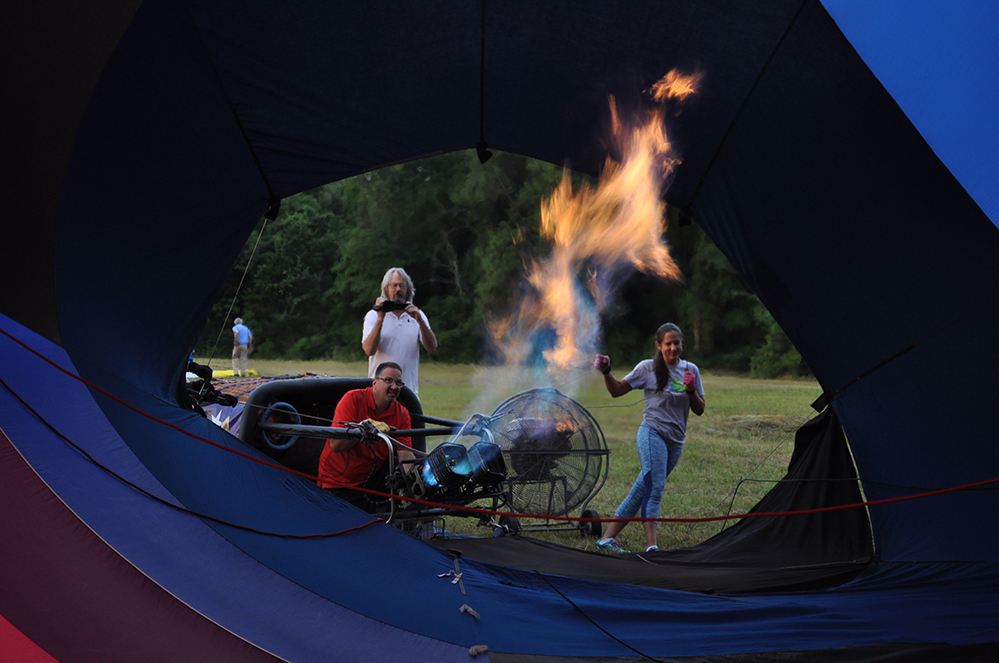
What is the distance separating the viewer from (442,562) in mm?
2719

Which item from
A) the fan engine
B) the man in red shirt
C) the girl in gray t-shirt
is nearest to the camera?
the man in red shirt

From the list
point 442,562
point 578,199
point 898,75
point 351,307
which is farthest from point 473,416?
point 351,307

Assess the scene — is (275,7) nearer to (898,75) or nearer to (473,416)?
(473,416)

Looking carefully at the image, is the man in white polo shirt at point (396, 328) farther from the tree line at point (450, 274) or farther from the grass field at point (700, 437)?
the tree line at point (450, 274)

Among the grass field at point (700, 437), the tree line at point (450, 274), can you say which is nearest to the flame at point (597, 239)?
the tree line at point (450, 274)

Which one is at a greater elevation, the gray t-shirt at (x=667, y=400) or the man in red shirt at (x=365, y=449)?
the gray t-shirt at (x=667, y=400)

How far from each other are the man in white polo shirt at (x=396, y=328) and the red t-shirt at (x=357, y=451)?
0.43m

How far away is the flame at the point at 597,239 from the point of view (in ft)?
12.4

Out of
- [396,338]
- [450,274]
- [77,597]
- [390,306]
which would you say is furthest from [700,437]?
[450,274]

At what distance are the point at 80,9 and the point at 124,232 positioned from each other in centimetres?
71

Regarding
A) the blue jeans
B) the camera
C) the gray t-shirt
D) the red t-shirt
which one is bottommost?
the red t-shirt

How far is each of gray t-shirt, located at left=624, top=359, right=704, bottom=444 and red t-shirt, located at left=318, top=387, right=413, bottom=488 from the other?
1372 millimetres

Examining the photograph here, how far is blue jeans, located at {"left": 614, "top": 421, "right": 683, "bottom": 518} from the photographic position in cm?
427

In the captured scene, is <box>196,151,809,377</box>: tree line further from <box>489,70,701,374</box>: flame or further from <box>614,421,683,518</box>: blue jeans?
<box>614,421,683,518</box>: blue jeans
